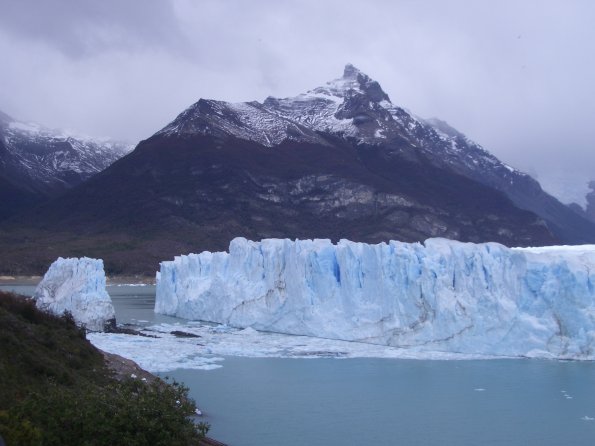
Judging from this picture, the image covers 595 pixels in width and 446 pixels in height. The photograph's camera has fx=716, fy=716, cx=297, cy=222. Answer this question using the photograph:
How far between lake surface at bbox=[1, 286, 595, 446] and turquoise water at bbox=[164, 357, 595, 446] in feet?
0.06

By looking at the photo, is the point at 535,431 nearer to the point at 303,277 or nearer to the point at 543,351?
the point at 543,351

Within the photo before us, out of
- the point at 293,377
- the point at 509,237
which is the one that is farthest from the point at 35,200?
the point at 293,377

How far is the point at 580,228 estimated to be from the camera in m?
100

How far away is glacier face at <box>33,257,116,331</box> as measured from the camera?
66.2 ft

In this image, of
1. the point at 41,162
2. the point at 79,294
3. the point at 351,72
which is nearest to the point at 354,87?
the point at 351,72

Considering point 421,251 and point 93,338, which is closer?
point 93,338

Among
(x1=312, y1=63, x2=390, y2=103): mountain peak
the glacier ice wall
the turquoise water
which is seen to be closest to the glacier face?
the glacier ice wall

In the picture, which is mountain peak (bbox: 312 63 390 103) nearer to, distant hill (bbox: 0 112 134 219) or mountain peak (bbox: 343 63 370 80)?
mountain peak (bbox: 343 63 370 80)

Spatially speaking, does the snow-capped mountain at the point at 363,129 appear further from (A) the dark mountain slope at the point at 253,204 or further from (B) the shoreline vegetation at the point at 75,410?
(B) the shoreline vegetation at the point at 75,410

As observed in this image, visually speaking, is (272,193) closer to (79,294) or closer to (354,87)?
(354,87)

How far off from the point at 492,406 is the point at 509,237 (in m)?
60.1

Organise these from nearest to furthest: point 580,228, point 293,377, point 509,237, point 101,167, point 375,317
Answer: point 293,377 → point 375,317 → point 509,237 → point 580,228 → point 101,167

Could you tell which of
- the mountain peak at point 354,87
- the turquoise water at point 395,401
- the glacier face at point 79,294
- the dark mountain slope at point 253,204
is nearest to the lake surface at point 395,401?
the turquoise water at point 395,401

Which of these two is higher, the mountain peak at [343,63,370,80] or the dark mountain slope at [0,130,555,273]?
the mountain peak at [343,63,370,80]
